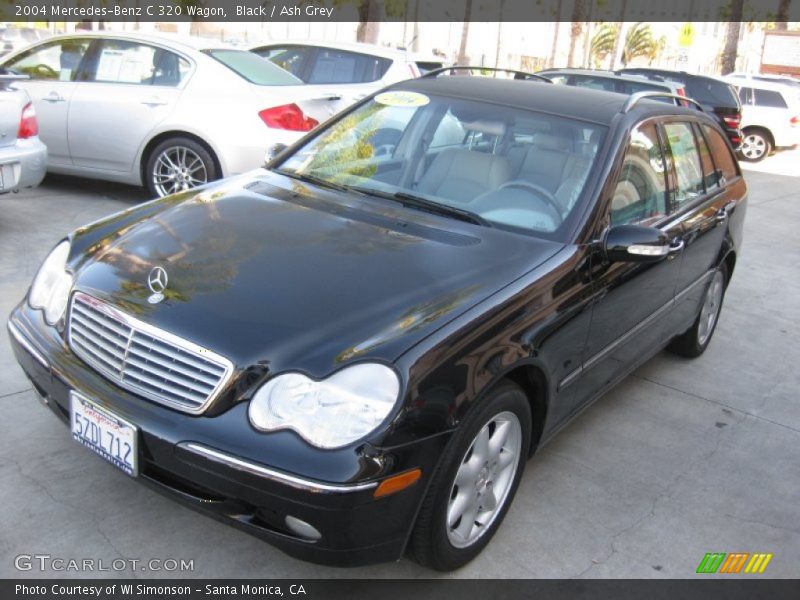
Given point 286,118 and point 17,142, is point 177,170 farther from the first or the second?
point 17,142

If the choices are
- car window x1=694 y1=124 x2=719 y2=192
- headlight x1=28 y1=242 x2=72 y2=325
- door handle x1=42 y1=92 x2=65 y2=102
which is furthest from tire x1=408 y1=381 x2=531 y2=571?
door handle x1=42 y1=92 x2=65 y2=102

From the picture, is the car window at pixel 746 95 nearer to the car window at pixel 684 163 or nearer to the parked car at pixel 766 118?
the parked car at pixel 766 118

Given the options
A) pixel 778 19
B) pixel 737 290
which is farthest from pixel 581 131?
pixel 778 19

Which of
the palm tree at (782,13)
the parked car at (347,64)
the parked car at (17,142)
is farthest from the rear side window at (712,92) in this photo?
the palm tree at (782,13)

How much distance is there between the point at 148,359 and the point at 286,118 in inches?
188

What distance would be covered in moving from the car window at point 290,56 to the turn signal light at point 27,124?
137 inches

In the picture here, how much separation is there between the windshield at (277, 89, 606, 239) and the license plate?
156cm

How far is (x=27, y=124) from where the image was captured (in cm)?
598

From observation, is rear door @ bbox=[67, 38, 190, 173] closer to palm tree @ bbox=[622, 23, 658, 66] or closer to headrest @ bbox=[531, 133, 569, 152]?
headrest @ bbox=[531, 133, 569, 152]

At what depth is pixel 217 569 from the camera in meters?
2.76

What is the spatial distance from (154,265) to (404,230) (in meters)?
0.97

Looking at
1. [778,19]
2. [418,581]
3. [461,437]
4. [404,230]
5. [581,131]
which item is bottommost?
[418,581]

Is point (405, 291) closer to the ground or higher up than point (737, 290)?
higher up

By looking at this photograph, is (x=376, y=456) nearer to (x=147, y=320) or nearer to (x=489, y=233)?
(x=147, y=320)
